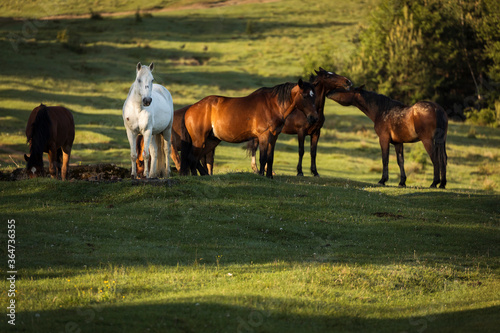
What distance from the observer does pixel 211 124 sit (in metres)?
16.9

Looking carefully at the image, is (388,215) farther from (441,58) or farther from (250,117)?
(441,58)

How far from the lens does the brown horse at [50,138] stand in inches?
593

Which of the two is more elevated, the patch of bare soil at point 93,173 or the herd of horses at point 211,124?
the herd of horses at point 211,124

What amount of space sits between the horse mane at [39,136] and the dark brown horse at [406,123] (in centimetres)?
1016

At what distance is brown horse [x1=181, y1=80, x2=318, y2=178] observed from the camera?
1583 cm

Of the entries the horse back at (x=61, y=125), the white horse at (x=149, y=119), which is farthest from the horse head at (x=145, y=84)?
the horse back at (x=61, y=125)

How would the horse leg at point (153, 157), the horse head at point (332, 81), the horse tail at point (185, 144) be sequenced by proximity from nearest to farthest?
the horse leg at point (153, 157)
the horse tail at point (185, 144)
the horse head at point (332, 81)

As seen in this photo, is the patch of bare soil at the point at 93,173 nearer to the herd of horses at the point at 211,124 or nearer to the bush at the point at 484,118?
the herd of horses at the point at 211,124

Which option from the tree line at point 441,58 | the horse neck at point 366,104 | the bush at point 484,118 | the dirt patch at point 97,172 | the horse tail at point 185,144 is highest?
the tree line at point 441,58

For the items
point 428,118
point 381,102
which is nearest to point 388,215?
point 428,118

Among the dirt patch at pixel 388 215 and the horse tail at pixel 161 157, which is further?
the horse tail at pixel 161 157

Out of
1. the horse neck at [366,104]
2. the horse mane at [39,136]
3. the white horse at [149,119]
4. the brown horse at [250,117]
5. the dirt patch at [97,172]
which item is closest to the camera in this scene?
the white horse at [149,119]

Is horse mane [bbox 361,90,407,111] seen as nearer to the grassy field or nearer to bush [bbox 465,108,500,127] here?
the grassy field

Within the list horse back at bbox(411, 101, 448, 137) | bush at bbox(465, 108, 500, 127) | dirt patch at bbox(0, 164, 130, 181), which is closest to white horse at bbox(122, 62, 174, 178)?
dirt patch at bbox(0, 164, 130, 181)
